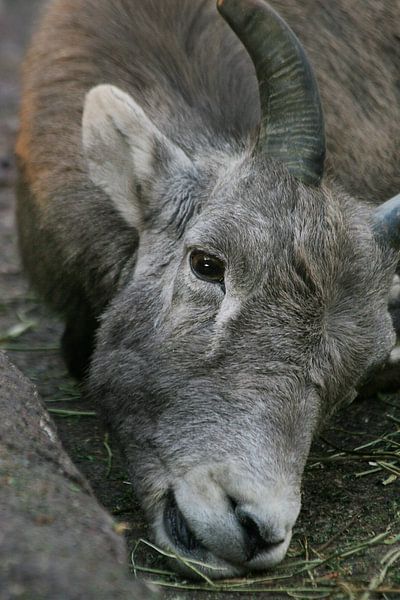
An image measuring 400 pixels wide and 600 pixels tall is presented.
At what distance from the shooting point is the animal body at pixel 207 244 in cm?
446

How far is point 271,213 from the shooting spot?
4.89 metres

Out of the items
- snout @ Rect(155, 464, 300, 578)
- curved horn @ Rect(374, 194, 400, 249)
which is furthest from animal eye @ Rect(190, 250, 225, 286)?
snout @ Rect(155, 464, 300, 578)

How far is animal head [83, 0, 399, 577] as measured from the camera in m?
4.34

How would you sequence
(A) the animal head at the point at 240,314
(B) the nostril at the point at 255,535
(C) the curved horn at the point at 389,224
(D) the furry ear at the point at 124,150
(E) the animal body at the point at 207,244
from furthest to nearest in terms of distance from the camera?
(D) the furry ear at the point at 124,150, (C) the curved horn at the point at 389,224, (E) the animal body at the point at 207,244, (A) the animal head at the point at 240,314, (B) the nostril at the point at 255,535

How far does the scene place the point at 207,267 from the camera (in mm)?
4902

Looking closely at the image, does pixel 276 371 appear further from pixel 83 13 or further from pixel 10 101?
pixel 10 101

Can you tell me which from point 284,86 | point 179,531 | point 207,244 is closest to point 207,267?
point 207,244

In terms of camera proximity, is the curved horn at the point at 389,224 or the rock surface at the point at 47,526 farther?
the curved horn at the point at 389,224

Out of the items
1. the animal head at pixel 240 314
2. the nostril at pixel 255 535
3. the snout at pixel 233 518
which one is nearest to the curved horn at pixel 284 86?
the animal head at pixel 240 314

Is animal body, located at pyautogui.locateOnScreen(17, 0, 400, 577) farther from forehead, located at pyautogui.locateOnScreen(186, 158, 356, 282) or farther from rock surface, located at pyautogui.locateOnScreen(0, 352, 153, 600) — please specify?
rock surface, located at pyautogui.locateOnScreen(0, 352, 153, 600)

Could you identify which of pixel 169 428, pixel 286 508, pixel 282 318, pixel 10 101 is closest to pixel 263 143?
pixel 282 318

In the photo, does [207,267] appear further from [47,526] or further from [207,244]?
[47,526]

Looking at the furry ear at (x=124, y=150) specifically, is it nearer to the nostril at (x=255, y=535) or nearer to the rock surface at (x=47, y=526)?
the rock surface at (x=47, y=526)

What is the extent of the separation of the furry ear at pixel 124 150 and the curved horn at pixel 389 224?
990 mm
